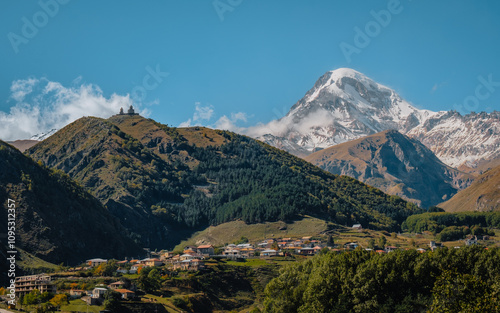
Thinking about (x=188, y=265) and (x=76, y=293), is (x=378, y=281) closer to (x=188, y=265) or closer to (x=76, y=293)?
(x=76, y=293)

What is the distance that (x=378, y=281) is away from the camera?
10494cm

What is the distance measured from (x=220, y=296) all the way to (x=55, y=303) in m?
49.0

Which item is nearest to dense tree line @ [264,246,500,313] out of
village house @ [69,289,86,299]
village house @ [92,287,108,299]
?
village house @ [92,287,108,299]

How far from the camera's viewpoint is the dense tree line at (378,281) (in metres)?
101

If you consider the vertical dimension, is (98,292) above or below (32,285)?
below

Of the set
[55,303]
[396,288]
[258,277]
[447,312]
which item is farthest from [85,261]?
[447,312]

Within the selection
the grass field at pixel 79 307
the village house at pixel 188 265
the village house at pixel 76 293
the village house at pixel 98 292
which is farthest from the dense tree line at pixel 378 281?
the village house at pixel 188 265

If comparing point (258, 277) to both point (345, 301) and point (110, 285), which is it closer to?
→ point (110, 285)

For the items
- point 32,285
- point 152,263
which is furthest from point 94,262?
point 32,285

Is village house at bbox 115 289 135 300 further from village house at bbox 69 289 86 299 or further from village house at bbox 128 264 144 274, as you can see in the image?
village house at bbox 128 264 144 274

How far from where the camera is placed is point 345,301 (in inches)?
4021

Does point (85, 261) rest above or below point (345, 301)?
above

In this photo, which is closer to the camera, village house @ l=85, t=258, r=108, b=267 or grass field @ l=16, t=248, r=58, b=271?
grass field @ l=16, t=248, r=58, b=271

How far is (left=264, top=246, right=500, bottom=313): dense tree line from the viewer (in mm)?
101375
